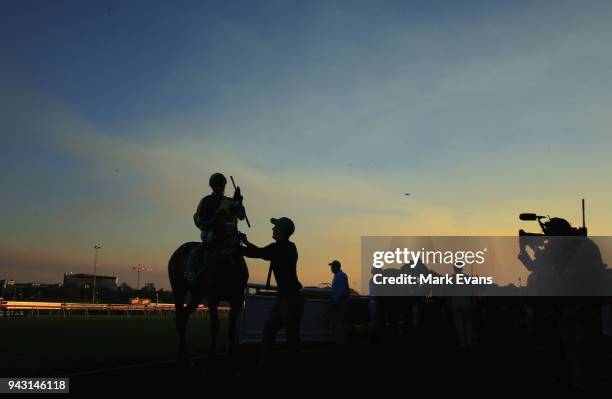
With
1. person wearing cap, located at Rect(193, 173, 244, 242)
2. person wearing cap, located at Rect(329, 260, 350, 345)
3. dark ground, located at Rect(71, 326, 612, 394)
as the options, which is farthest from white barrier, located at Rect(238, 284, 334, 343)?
person wearing cap, located at Rect(193, 173, 244, 242)

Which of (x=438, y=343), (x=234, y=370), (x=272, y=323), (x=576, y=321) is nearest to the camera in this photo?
(x=272, y=323)

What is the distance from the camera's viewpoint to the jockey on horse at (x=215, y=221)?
8.82 m

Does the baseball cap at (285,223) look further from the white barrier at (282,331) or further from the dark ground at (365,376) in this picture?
the white barrier at (282,331)

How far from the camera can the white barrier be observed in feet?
52.1

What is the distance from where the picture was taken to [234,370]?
834 centimetres

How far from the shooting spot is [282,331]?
1769 cm

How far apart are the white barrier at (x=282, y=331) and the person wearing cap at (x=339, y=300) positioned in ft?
1.68

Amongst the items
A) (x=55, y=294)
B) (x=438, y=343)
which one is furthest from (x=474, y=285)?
(x=55, y=294)

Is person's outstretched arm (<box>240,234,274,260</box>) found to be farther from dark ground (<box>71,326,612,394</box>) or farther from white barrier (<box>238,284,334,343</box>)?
white barrier (<box>238,284,334,343</box>)

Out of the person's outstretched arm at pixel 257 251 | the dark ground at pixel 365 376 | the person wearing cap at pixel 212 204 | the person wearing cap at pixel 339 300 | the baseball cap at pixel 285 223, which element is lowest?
the dark ground at pixel 365 376

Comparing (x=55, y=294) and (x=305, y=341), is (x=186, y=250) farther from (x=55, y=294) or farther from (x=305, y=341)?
(x=55, y=294)

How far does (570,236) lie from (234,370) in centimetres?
447

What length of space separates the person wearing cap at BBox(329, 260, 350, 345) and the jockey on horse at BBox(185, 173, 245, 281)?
7620 mm

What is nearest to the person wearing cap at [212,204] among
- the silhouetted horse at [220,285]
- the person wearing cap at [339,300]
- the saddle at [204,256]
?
the saddle at [204,256]
